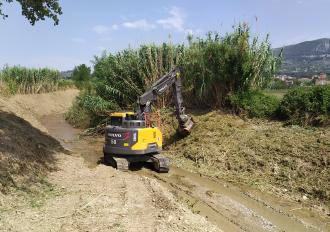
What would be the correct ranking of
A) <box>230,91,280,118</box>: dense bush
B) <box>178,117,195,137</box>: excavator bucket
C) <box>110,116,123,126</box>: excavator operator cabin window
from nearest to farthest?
<box>110,116,123,126</box>: excavator operator cabin window < <box>178,117,195,137</box>: excavator bucket < <box>230,91,280,118</box>: dense bush

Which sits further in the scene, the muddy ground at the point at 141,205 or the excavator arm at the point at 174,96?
the excavator arm at the point at 174,96

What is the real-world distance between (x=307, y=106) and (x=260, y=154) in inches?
123

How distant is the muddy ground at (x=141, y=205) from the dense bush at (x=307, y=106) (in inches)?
180

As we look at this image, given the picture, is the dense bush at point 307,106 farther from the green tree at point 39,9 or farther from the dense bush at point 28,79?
the dense bush at point 28,79

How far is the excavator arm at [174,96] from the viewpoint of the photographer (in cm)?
1388

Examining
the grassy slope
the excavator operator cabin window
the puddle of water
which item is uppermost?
the excavator operator cabin window

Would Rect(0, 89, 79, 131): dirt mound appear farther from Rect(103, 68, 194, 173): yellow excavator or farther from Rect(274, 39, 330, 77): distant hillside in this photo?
Rect(274, 39, 330, 77): distant hillside

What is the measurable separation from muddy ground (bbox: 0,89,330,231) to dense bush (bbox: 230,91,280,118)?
4.91m

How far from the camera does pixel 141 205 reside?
28.5 feet

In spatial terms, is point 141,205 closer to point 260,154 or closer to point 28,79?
point 260,154

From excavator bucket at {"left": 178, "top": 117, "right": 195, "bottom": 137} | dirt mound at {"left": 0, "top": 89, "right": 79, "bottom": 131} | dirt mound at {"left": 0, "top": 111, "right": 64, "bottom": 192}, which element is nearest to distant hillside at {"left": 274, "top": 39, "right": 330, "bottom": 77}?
excavator bucket at {"left": 178, "top": 117, "right": 195, "bottom": 137}

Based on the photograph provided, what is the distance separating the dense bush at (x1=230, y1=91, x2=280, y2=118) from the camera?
659 inches

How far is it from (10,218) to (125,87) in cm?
1429

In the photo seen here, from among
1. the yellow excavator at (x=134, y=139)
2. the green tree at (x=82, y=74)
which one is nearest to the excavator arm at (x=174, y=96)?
the yellow excavator at (x=134, y=139)
